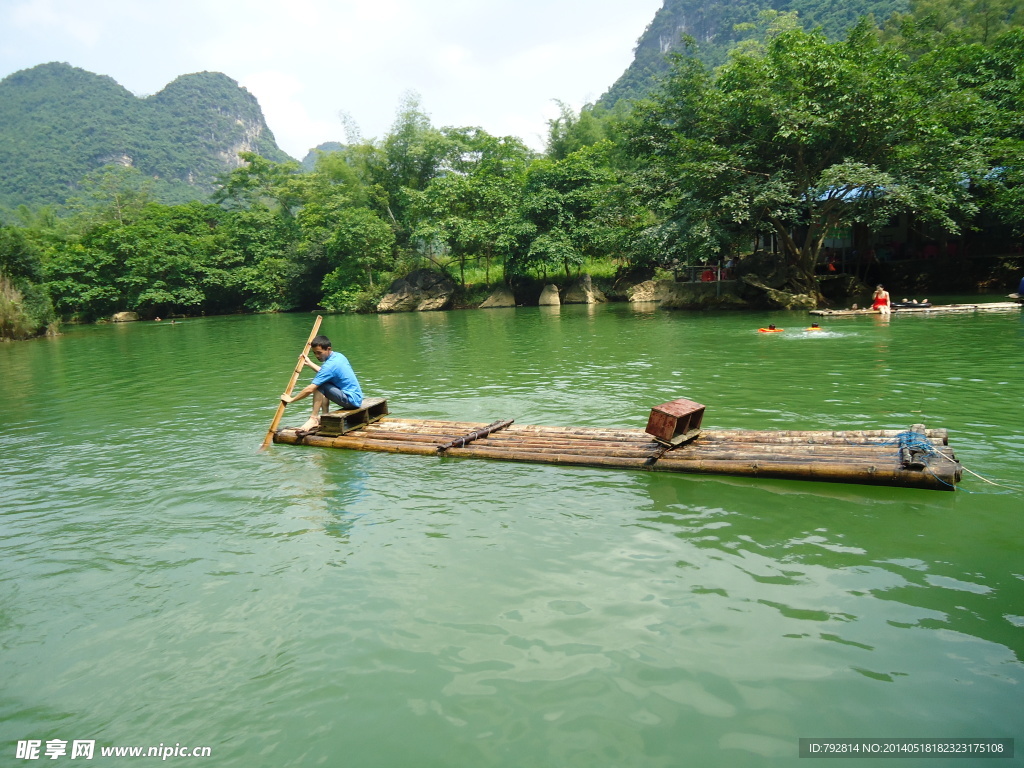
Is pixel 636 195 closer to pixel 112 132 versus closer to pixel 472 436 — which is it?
pixel 472 436

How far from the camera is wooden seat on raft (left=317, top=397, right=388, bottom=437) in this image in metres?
8.70

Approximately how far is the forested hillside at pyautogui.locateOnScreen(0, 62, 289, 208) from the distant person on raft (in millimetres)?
83110

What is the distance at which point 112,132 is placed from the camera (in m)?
105

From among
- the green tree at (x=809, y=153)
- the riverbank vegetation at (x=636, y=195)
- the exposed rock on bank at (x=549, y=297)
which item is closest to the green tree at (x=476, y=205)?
the riverbank vegetation at (x=636, y=195)

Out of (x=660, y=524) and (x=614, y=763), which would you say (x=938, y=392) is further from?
(x=614, y=763)

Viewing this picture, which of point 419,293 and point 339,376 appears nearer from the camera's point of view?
point 339,376

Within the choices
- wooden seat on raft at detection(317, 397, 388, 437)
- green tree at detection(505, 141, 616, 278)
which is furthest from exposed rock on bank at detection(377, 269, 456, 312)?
wooden seat on raft at detection(317, 397, 388, 437)

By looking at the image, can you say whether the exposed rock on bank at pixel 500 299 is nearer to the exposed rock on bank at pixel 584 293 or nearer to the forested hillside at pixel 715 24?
the exposed rock on bank at pixel 584 293

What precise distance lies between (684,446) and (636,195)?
74.9ft

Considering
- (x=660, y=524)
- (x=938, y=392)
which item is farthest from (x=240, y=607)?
(x=938, y=392)

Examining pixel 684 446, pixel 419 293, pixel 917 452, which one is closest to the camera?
pixel 917 452

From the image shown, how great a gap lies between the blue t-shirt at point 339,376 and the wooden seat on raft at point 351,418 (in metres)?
0.20

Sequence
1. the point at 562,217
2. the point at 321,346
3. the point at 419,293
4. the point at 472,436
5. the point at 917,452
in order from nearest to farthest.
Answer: the point at 917,452 → the point at 472,436 → the point at 321,346 → the point at 562,217 → the point at 419,293

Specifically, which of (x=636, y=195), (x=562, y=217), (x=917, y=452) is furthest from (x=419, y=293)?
(x=917, y=452)
